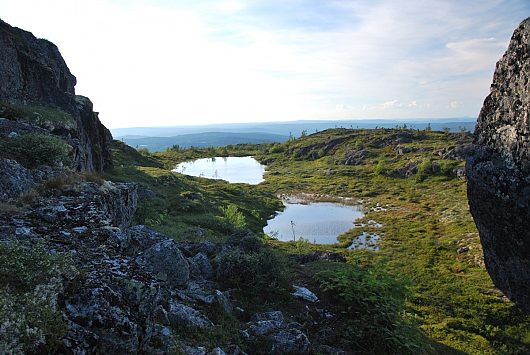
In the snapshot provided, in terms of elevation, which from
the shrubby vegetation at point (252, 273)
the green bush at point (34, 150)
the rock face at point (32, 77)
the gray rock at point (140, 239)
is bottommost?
the shrubby vegetation at point (252, 273)

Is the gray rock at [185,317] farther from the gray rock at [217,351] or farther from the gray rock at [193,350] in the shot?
the gray rock at [217,351]

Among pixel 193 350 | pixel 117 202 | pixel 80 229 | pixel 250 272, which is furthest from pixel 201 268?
pixel 80 229

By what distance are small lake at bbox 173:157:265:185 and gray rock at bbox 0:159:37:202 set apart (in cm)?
10006

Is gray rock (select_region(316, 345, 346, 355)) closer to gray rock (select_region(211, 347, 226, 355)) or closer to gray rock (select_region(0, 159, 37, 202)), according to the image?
gray rock (select_region(211, 347, 226, 355))

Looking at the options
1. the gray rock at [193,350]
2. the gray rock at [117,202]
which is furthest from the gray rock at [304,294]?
the gray rock at [117,202]

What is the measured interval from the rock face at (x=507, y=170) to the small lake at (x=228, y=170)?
8664 cm

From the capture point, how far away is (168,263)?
13898 mm

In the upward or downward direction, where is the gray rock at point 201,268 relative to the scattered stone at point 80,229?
downward

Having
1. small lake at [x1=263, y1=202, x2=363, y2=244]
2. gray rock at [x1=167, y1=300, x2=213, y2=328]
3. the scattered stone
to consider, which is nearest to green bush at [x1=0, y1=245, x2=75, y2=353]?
the scattered stone

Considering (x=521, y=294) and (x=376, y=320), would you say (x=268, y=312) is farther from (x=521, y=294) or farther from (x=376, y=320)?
(x=521, y=294)

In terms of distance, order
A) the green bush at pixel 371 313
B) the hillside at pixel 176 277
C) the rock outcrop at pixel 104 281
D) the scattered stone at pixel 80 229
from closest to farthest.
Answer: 1. the rock outcrop at pixel 104 281
2. the hillside at pixel 176 277
3. the scattered stone at pixel 80 229
4. the green bush at pixel 371 313

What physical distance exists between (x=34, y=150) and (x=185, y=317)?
9231mm

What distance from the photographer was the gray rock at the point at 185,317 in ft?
35.1

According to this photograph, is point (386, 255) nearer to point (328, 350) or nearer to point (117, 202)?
point (328, 350)
